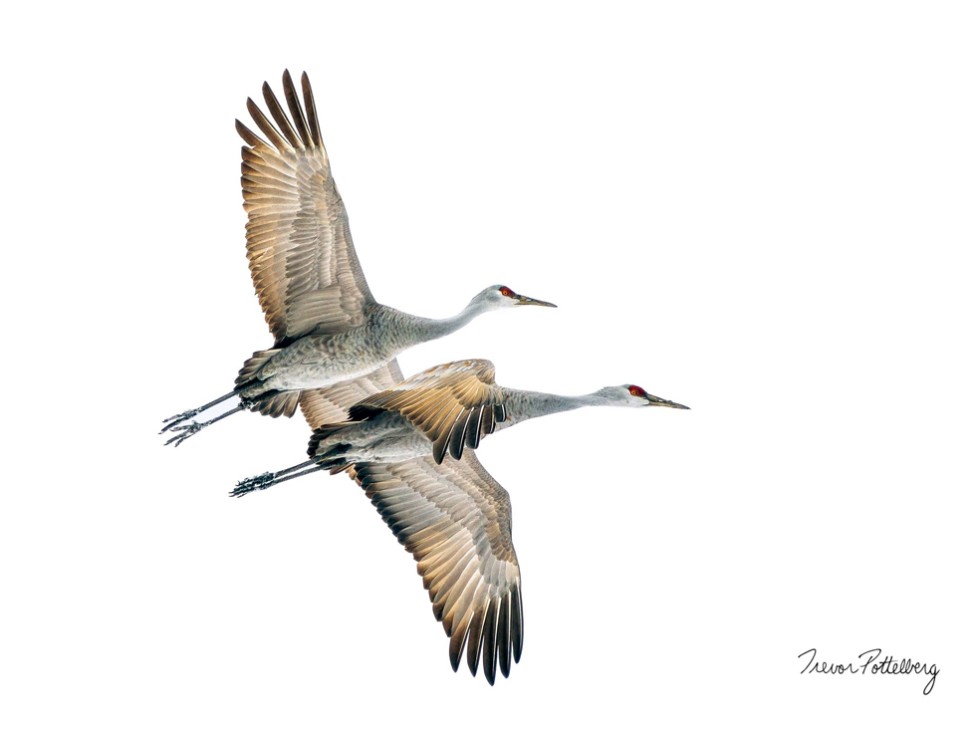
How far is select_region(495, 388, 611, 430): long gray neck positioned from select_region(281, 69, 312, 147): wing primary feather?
3803mm

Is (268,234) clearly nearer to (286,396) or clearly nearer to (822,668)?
(286,396)

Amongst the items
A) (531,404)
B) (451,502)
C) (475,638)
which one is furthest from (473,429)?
(475,638)

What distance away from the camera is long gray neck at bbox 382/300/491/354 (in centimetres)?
1916

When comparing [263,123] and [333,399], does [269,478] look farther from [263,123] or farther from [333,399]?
[263,123]

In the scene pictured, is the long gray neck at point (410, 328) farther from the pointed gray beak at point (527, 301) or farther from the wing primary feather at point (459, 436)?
the wing primary feather at point (459, 436)

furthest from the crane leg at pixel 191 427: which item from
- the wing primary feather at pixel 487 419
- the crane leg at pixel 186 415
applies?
the wing primary feather at pixel 487 419

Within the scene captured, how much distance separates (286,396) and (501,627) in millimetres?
3923

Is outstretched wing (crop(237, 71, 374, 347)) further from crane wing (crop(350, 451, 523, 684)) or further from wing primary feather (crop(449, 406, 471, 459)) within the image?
wing primary feather (crop(449, 406, 471, 459))

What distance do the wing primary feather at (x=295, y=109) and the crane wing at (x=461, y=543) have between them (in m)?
3.87

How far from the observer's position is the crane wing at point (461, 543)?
735 inches

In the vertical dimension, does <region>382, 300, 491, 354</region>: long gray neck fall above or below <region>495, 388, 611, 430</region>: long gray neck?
above

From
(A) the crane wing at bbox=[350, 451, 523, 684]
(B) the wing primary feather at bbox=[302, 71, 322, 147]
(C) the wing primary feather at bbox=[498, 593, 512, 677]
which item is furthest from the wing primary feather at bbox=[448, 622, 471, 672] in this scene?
(B) the wing primary feather at bbox=[302, 71, 322, 147]

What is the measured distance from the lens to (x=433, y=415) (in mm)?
16484

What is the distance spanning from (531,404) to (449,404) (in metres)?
2.11
